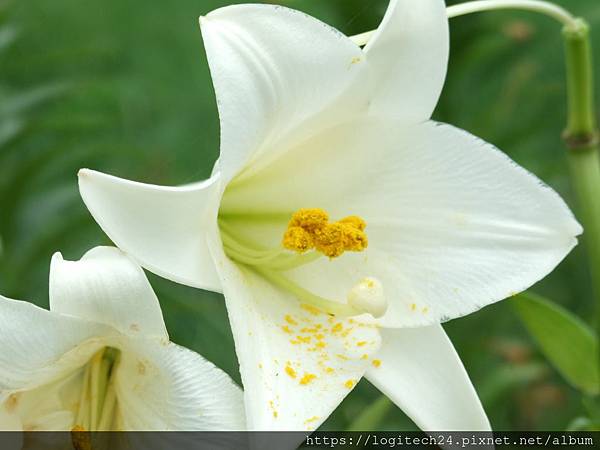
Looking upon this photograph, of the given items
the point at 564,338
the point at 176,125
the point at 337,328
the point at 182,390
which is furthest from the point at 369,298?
the point at 176,125

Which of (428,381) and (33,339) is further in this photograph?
(428,381)

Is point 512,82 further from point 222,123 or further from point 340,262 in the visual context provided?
point 222,123

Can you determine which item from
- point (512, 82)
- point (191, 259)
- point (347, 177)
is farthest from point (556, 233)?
point (512, 82)

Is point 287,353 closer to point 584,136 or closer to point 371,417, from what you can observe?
point 371,417

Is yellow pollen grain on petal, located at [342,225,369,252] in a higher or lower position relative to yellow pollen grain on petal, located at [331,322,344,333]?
higher

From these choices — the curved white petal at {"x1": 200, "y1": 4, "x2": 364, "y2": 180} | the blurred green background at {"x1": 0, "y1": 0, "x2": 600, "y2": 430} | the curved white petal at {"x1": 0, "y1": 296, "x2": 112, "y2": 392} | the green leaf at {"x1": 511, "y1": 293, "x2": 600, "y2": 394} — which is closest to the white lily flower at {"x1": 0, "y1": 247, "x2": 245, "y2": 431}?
the curved white petal at {"x1": 0, "y1": 296, "x2": 112, "y2": 392}

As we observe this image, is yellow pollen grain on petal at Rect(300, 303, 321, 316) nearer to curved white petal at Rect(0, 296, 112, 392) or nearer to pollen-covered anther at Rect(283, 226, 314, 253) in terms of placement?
pollen-covered anther at Rect(283, 226, 314, 253)
